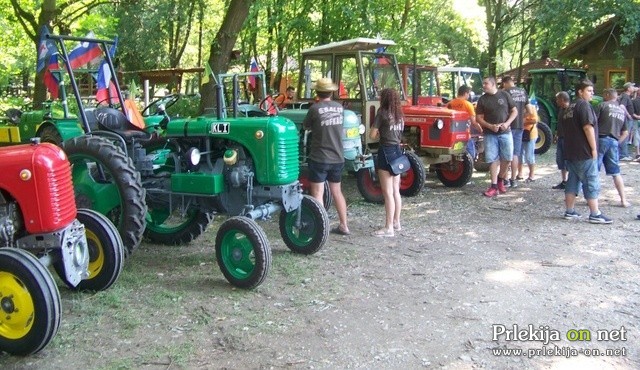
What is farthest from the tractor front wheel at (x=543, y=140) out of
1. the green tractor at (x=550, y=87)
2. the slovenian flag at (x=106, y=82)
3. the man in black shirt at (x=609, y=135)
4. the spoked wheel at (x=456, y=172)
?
the slovenian flag at (x=106, y=82)

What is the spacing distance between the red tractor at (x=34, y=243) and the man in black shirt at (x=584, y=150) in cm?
562

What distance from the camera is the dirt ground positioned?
12.8ft

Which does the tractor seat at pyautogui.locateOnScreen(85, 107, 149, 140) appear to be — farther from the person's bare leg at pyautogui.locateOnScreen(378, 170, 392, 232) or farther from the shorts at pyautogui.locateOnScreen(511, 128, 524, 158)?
the shorts at pyautogui.locateOnScreen(511, 128, 524, 158)

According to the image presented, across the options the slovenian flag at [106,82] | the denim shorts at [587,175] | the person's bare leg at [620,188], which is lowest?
the person's bare leg at [620,188]

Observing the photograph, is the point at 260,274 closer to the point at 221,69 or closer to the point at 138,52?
the point at 221,69

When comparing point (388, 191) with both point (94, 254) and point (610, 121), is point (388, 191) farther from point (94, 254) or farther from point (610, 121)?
point (610, 121)

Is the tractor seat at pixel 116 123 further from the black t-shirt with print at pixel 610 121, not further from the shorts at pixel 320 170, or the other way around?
the black t-shirt with print at pixel 610 121

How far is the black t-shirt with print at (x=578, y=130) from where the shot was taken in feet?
24.0

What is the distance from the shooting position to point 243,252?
522 cm

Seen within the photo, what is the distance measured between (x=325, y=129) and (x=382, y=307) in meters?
2.35

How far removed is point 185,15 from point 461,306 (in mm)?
19550

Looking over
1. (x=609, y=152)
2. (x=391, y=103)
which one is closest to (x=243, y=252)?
A: (x=391, y=103)

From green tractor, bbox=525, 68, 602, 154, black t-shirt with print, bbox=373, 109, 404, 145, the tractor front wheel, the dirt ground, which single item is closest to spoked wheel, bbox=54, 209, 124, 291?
the dirt ground

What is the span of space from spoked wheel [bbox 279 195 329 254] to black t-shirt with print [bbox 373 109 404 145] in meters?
1.26
